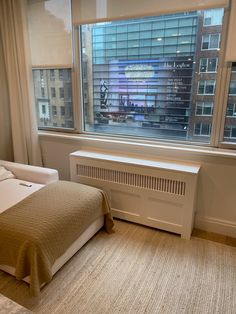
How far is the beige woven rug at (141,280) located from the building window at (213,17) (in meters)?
1.95

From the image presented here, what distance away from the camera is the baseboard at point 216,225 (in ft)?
7.69

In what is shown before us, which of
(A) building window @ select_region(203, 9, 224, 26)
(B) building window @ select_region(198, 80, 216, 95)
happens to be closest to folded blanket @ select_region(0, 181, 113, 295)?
(B) building window @ select_region(198, 80, 216, 95)

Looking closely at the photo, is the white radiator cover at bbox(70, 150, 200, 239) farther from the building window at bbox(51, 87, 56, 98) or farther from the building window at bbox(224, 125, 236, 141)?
the building window at bbox(51, 87, 56, 98)

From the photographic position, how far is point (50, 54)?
2791mm

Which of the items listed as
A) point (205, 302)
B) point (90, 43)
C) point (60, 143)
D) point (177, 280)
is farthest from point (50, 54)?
point (205, 302)

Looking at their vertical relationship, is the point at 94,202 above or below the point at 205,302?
above

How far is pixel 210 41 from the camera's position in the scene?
85.6 inches

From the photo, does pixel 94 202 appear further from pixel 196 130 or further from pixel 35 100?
pixel 35 100

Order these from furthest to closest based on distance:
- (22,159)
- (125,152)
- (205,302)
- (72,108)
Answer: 1. (22,159)
2. (72,108)
3. (125,152)
4. (205,302)

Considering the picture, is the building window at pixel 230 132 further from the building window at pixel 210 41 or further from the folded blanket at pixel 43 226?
the folded blanket at pixel 43 226

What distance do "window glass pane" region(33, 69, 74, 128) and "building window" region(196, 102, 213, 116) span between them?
1.44m

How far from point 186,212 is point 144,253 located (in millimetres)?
530

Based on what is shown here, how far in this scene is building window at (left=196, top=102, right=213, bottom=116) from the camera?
2311mm

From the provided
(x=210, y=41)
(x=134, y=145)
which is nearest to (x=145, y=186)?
(x=134, y=145)
